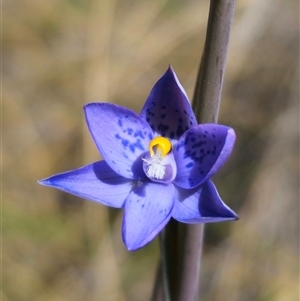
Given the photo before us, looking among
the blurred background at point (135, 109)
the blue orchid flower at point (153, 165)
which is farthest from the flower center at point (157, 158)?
the blurred background at point (135, 109)

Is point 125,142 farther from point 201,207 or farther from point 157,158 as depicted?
point 201,207

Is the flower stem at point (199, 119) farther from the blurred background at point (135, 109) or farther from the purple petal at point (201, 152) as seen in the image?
the blurred background at point (135, 109)

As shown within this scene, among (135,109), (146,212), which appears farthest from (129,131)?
(135,109)

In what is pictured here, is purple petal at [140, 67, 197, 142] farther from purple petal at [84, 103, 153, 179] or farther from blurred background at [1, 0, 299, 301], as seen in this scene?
blurred background at [1, 0, 299, 301]

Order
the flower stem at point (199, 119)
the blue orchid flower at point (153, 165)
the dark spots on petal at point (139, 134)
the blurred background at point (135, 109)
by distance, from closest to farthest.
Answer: the flower stem at point (199, 119)
the blue orchid flower at point (153, 165)
the dark spots on petal at point (139, 134)
the blurred background at point (135, 109)

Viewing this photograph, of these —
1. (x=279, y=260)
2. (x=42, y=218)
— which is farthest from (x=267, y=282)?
(x=42, y=218)

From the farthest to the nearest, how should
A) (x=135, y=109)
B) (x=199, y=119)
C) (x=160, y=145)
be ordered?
(x=135, y=109) < (x=160, y=145) < (x=199, y=119)

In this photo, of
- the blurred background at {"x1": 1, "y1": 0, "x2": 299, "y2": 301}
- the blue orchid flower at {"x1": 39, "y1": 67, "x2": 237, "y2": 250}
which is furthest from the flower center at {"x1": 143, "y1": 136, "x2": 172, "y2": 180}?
the blurred background at {"x1": 1, "y1": 0, "x2": 299, "y2": 301}
